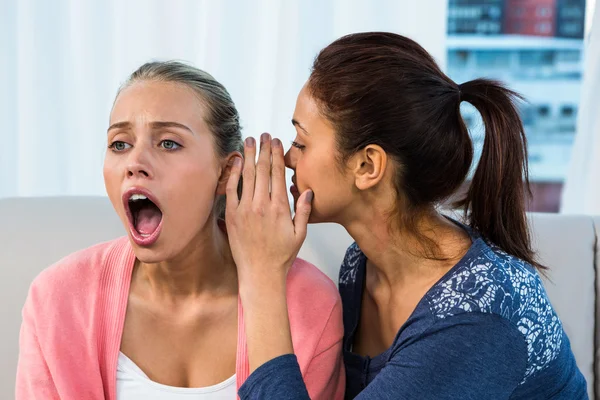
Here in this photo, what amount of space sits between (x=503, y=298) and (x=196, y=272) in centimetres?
57

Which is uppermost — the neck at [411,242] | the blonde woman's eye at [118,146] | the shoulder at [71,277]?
the blonde woman's eye at [118,146]

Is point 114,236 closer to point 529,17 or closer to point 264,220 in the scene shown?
point 264,220

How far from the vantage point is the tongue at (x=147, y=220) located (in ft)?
4.64

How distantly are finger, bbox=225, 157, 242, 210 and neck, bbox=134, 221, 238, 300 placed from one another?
0.38 ft

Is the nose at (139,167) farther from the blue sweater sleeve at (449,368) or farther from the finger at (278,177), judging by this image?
the blue sweater sleeve at (449,368)

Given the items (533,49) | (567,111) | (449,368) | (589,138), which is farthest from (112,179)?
(567,111)

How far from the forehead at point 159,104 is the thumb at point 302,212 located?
23cm

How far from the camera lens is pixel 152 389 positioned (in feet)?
4.74

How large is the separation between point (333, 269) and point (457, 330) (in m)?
0.52

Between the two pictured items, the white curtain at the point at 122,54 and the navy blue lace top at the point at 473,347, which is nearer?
the navy blue lace top at the point at 473,347

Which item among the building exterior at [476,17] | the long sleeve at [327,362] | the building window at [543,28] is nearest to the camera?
the long sleeve at [327,362]

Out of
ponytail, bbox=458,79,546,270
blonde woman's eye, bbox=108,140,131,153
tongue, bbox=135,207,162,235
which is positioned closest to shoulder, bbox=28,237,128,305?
tongue, bbox=135,207,162,235

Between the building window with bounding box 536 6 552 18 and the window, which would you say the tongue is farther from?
the building window with bounding box 536 6 552 18

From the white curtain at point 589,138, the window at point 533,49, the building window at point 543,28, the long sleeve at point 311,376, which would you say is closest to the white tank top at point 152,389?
the long sleeve at point 311,376
